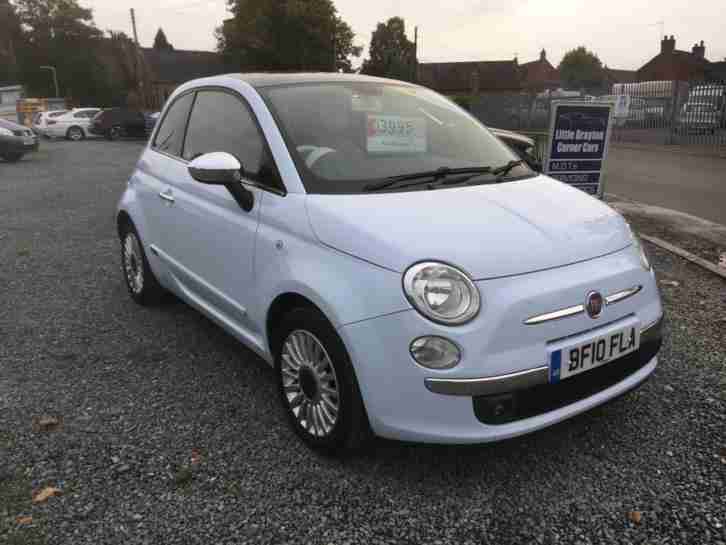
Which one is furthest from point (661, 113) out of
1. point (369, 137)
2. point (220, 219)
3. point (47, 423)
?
point (47, 423)

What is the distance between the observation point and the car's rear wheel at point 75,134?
29.8 metres

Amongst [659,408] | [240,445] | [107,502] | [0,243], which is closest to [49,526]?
[107,502]

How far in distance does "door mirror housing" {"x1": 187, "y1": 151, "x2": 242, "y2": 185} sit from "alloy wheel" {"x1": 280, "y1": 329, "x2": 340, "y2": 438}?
82cm

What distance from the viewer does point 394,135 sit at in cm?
335

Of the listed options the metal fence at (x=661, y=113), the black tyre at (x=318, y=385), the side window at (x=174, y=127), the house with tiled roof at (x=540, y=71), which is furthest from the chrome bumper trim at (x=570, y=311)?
the house with tiled roof at (x=540, y=71)

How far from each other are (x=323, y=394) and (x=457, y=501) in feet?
2.37

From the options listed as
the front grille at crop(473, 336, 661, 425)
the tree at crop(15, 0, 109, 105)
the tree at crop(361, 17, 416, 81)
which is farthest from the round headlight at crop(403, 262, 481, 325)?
the tree at crop(15, 0, 109, 105)

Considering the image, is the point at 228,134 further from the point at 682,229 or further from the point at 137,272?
the point at 682,229

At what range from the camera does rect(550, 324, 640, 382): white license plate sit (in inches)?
97.5

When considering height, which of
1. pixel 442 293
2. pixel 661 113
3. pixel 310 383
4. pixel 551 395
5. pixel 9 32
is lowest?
pixel 310 383

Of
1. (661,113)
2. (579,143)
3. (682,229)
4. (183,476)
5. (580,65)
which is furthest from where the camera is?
(580,65)

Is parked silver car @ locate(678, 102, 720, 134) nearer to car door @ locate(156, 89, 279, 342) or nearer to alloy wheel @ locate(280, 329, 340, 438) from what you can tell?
car door @ locate(156, 89, 279, 342)

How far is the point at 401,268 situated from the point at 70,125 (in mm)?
31327

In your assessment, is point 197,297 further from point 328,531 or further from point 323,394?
point 328,531
